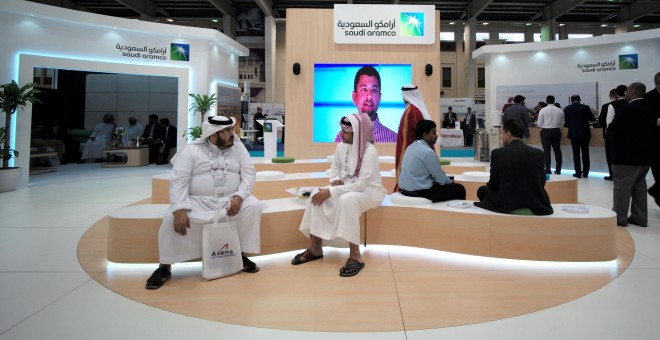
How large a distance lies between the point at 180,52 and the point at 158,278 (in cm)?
871

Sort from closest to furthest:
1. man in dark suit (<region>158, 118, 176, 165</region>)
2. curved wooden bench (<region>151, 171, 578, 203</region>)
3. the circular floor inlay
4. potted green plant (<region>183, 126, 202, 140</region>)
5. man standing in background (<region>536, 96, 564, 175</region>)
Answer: the circular floor inlay, curved wooden bench (<region>151, 171, 578, 203</region>), man standing in background (<region>536, 96, 564, 175</region>), potted green plant (<region>183, 126, 202, 140</region>), man in dark suit (<region>158, 118, 176, 165</region>)

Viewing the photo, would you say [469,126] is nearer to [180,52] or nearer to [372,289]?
[180,52]

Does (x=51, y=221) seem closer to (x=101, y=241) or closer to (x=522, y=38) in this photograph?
(x=101, y=241)

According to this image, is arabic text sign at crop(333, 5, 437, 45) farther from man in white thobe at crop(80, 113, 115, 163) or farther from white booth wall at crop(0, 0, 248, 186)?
man in white thobe at crop(80, 113, 115, 163)

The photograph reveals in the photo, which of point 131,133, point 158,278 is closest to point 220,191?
point 158,278

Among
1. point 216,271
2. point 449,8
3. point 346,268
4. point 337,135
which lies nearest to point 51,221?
point 216,271

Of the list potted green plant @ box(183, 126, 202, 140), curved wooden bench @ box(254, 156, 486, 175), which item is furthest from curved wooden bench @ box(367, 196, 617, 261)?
potted green plant @ box(183, 126, 202, 140)

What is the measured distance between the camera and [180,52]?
10.1 meters

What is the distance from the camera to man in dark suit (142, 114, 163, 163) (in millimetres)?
11977

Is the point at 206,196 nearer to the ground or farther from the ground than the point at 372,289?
farther from the ground

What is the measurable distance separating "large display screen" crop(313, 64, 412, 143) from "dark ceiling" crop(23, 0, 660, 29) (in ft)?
32.9

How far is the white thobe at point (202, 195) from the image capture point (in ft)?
9.21

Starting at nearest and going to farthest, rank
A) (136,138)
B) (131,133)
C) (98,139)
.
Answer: (136,138) → (98,139) → (131,133)

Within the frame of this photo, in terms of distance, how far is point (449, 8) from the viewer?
19422 mm
